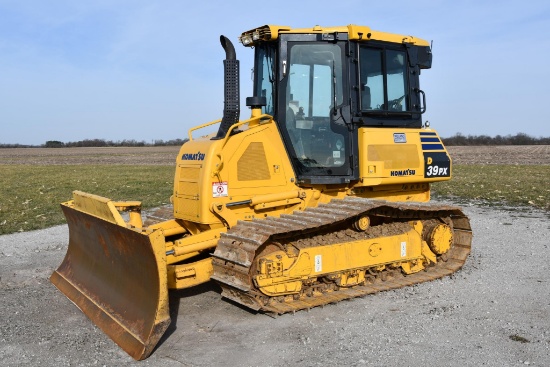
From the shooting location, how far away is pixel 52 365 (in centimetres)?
517

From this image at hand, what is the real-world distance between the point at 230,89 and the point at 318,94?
1176 mm

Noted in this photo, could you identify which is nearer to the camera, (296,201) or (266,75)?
(296,201)

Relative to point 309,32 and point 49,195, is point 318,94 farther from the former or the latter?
point 49,195

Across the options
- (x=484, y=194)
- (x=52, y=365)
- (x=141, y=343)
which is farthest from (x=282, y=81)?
(x=484, y=194)

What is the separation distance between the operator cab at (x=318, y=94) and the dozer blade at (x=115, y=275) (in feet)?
7.80

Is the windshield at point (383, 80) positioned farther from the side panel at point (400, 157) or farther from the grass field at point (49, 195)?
the grass field at point (49, 195)

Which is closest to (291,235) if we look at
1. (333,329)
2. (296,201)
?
(296,201)

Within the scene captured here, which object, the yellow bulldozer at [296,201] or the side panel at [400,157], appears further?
the side panel at [400,157]

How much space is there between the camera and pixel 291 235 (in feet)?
21.7

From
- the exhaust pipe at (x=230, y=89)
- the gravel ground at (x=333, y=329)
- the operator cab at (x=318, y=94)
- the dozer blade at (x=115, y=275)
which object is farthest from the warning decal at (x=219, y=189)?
the gravel ground at (x=333, y=329)

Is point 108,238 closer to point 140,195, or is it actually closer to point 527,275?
point 527,275

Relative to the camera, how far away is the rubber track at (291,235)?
614 cm

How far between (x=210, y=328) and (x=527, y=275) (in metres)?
4.77

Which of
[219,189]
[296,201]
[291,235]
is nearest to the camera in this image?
Answer: [291,235]
